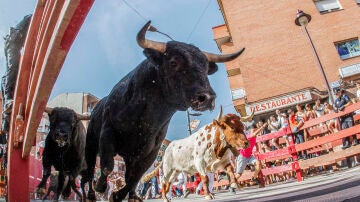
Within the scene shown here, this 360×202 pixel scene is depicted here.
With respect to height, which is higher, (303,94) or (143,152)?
(303,94)

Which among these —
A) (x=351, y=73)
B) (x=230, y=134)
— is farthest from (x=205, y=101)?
(x=351, y=73)

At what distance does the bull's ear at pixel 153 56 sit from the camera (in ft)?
11.3

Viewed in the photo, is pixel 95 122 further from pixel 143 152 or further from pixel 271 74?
pixel 271 74

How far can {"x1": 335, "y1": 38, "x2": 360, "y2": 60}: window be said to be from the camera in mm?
23531

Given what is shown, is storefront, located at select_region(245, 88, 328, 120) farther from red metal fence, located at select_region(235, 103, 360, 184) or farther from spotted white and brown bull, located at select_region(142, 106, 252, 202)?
spotted white and brown bull, located at select_region(142, 106, 252, 202)

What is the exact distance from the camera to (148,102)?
3547 millimetres

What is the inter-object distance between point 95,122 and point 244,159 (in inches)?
224

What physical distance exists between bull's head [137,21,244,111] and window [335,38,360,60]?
23.7 meters

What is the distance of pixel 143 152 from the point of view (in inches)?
147

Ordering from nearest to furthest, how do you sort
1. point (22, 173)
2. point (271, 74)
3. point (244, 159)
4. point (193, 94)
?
1. point (193, 94)
2. point (22, 173)
3. point (244, 159)
4. point (271, 74)

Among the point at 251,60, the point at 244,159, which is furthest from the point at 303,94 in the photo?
the point at 244,159

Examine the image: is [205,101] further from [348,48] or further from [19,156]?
[348,48]

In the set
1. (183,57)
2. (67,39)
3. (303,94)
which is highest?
(303,94)

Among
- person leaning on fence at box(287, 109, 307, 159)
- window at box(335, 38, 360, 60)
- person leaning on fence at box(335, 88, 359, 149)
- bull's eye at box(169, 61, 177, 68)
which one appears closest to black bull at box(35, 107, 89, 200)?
bull's eye at box(169, 61, 177, 68)
